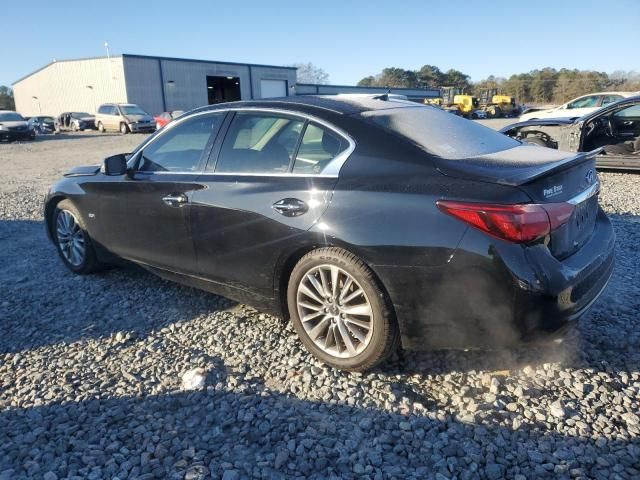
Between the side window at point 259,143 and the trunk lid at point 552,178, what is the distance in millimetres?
1024

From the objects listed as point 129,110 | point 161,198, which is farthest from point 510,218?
point 129,110

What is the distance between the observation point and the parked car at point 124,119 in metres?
29.6

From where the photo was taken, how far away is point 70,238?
15.9 ft

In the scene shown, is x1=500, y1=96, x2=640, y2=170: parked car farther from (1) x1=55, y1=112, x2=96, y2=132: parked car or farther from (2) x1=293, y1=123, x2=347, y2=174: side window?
(1) x1=55, y1=112, x2=96, y2=132: parked car

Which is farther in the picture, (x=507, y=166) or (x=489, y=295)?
(x=507, y=166)

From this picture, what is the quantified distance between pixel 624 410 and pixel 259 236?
224cm

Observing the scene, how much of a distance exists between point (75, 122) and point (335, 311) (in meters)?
36.2

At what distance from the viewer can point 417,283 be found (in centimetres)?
262

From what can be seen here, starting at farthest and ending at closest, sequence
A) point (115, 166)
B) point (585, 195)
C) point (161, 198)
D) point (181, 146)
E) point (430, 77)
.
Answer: point (430, 77) < point (115, 166) < point (181, 146) < point (161, 198) < point (585, 195)

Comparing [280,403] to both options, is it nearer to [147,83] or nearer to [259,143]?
[259,143]

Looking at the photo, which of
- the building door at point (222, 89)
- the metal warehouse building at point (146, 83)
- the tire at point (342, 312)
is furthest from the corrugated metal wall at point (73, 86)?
the tire at point (342, 312)

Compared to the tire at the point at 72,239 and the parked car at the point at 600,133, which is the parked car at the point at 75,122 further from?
Result: the tire at the point at 72,239

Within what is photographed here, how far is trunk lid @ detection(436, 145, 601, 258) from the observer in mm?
2551

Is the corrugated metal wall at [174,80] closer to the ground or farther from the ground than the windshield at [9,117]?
farther from the ground
